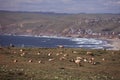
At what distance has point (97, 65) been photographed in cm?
3806

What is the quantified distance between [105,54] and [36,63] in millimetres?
15685

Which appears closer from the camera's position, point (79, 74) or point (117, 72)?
point (79, 74)

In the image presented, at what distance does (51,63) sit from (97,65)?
5.83 meters

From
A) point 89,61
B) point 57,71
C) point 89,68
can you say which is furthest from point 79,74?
point 89,61

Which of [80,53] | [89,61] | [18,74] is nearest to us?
[18,74]

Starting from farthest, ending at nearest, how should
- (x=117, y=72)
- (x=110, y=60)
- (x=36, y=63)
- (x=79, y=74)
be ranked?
(x=110, y=60)
(x=36, y=63)
(x=117, y=72)
(x=79, y=74)

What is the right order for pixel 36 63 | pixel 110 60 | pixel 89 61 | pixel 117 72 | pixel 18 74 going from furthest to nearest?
pixel 110 60 → pixel 89 61 → pixel 36 63 → pixel 117 72 → pixel 18 74

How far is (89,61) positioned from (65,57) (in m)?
3.79

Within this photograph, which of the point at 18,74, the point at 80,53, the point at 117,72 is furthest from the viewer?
the point at 80,53

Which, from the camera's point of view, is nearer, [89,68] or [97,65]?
[89,68]

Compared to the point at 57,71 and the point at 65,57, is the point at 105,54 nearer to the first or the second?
the point at 65,57

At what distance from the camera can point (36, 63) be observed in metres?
36.2

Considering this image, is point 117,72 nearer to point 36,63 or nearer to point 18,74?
point 36,63

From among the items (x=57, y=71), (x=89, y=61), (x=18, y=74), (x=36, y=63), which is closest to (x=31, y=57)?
(x=36, y=63)
